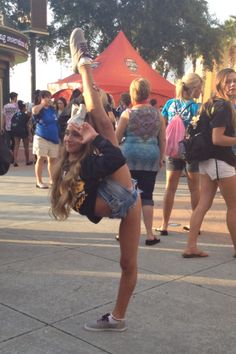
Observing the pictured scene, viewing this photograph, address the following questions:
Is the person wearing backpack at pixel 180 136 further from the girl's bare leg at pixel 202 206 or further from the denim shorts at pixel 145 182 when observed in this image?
the girl's bare leg at pixel 202 206

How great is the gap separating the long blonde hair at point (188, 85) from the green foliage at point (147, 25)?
87.5 feet

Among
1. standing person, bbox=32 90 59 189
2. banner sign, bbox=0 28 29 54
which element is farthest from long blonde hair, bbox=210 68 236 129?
banner sign, bbox=0 28 29 54

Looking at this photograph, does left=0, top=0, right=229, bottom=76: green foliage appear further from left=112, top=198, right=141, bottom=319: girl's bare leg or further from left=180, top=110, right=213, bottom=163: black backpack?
left=112, top=198, right=141, bottom=319: girl's bare leg

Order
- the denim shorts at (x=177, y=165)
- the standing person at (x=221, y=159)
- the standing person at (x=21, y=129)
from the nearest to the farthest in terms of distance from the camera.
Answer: the standing person at (x=221, y=159) → the denim shorts at (x=177, y=165) → the standing person at (x=21, y=129)

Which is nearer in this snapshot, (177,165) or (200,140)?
(200,140)

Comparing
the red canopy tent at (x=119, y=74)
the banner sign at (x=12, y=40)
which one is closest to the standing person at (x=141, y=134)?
the banner sign at (x=12, y=40)

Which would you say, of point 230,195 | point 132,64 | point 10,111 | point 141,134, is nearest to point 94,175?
point 230,195

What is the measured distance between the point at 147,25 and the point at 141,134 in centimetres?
2754

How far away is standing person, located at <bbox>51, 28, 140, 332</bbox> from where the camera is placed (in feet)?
9.06

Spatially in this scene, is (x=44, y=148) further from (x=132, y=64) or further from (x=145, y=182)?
(x=132, y=64)

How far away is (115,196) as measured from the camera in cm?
281

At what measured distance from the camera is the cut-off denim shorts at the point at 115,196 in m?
2.81

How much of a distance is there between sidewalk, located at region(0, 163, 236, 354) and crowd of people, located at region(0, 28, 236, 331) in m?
0.20

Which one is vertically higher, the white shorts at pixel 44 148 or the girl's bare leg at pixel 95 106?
the girl's bare leg at pixel 95 106
